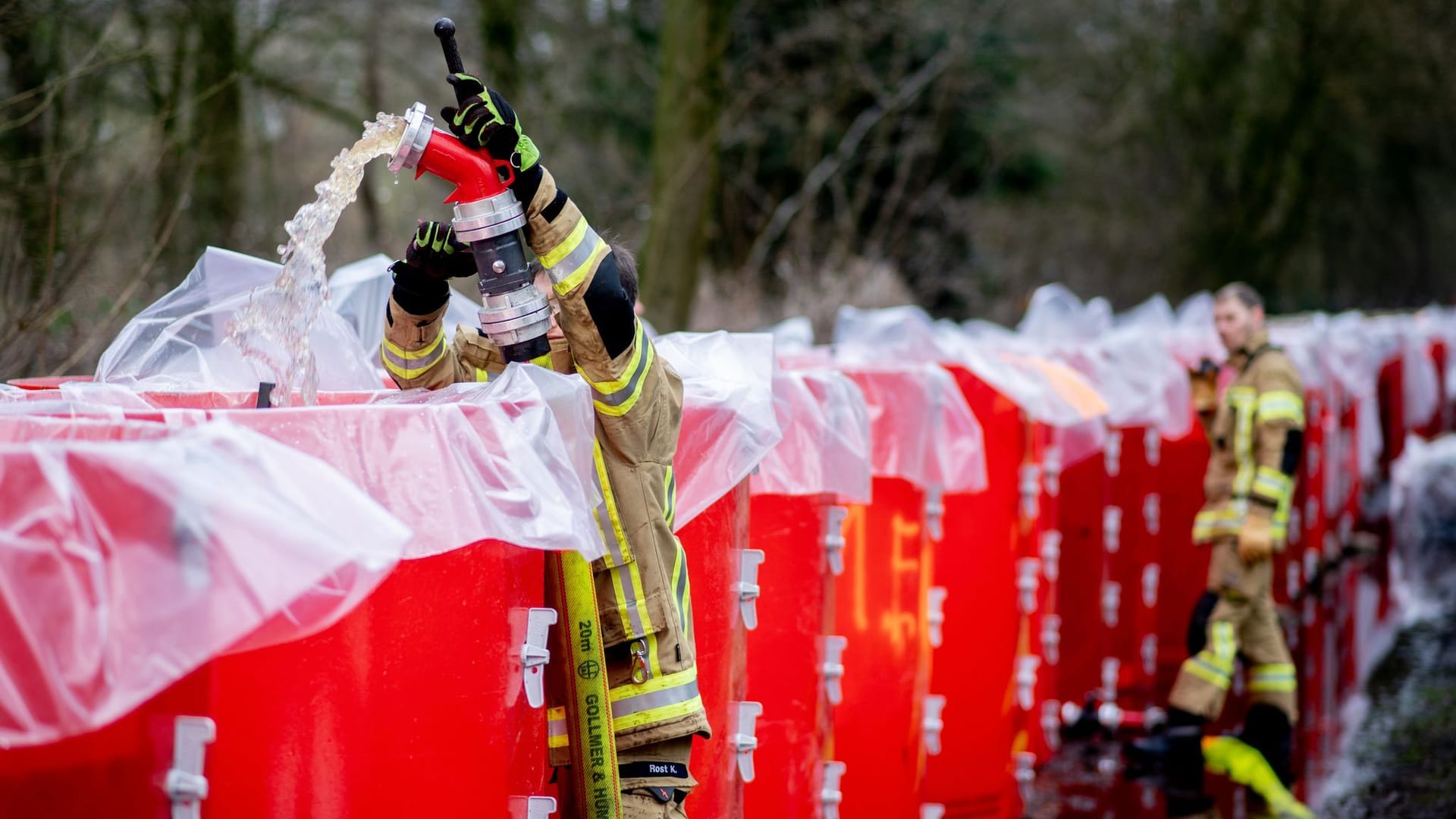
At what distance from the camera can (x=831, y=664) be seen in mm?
4105

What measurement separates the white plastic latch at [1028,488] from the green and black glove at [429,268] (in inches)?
101

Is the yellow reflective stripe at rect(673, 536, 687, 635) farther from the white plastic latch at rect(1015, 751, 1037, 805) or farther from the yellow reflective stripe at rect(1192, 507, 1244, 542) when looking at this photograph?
the yellow reflective stripe at rect(1192, 507, 1244, 542)

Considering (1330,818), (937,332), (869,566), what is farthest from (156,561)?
(937,332)

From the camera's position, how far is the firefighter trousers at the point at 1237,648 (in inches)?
242

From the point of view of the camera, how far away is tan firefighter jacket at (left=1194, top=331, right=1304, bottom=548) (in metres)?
6.15

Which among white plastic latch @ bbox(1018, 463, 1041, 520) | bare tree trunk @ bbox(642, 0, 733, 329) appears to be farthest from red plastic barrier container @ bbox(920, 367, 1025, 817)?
bare tree trunk @ bbox(642, 0, 733, 329)

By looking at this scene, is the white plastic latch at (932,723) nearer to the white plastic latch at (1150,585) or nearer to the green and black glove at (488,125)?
the green and black glove at (488,125)

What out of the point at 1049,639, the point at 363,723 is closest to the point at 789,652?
the point at 363,723

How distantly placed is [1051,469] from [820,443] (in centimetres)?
197

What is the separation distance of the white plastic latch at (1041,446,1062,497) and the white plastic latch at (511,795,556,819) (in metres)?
3.16

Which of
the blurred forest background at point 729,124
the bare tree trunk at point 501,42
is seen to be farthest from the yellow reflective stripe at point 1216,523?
the bare tree trunk at point 501,42

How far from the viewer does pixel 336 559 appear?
214cm

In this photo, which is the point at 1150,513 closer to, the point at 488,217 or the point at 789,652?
the point at 789,652

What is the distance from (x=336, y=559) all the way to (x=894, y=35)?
38.3ft
